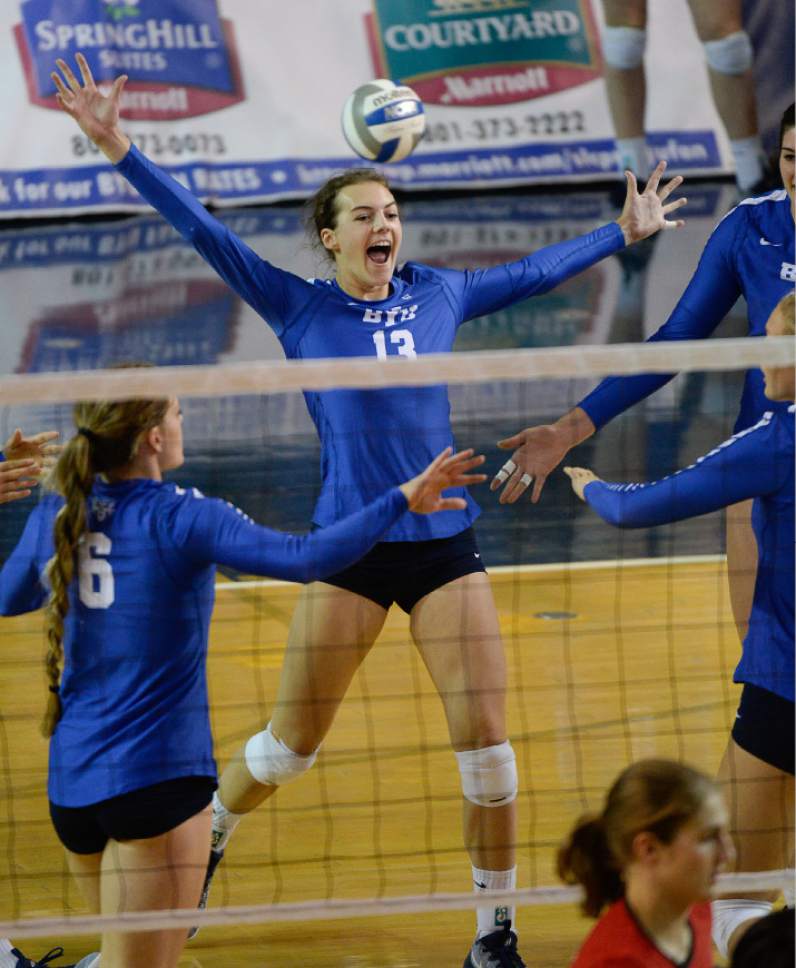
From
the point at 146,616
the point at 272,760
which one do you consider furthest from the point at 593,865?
the point at 272,760

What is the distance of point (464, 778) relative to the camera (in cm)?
423

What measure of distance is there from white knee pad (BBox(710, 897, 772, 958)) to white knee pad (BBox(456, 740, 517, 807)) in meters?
0.72

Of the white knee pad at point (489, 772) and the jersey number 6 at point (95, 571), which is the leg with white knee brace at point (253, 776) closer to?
the white knee pad at point (489, 772)

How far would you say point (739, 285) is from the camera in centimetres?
453

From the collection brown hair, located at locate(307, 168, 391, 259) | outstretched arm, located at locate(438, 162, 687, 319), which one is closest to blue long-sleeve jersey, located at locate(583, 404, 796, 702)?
outstretched arm, located at locate(438, 162, 687, 319)

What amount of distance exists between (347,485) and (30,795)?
1.83m

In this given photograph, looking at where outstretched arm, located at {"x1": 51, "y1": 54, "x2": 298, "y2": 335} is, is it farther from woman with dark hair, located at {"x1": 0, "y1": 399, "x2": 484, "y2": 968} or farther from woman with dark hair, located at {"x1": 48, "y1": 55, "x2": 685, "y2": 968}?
woman with dark hair, located at {"x1": 0, "y1": 399, "x2": 484, "y2": 968}

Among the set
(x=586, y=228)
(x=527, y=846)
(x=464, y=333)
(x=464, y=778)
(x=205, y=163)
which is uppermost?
(x=205, y=163)

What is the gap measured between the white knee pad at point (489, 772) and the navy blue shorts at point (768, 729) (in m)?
0.80

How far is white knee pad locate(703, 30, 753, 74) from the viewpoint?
15969mm

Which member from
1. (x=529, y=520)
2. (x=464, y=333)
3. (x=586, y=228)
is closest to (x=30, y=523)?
(x=529, y=520)

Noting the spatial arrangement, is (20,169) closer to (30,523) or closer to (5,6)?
(5,6)

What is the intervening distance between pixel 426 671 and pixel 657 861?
367 centimetres

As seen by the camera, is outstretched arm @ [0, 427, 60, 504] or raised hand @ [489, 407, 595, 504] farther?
raised hand @ [489, 407, 595, 504]
